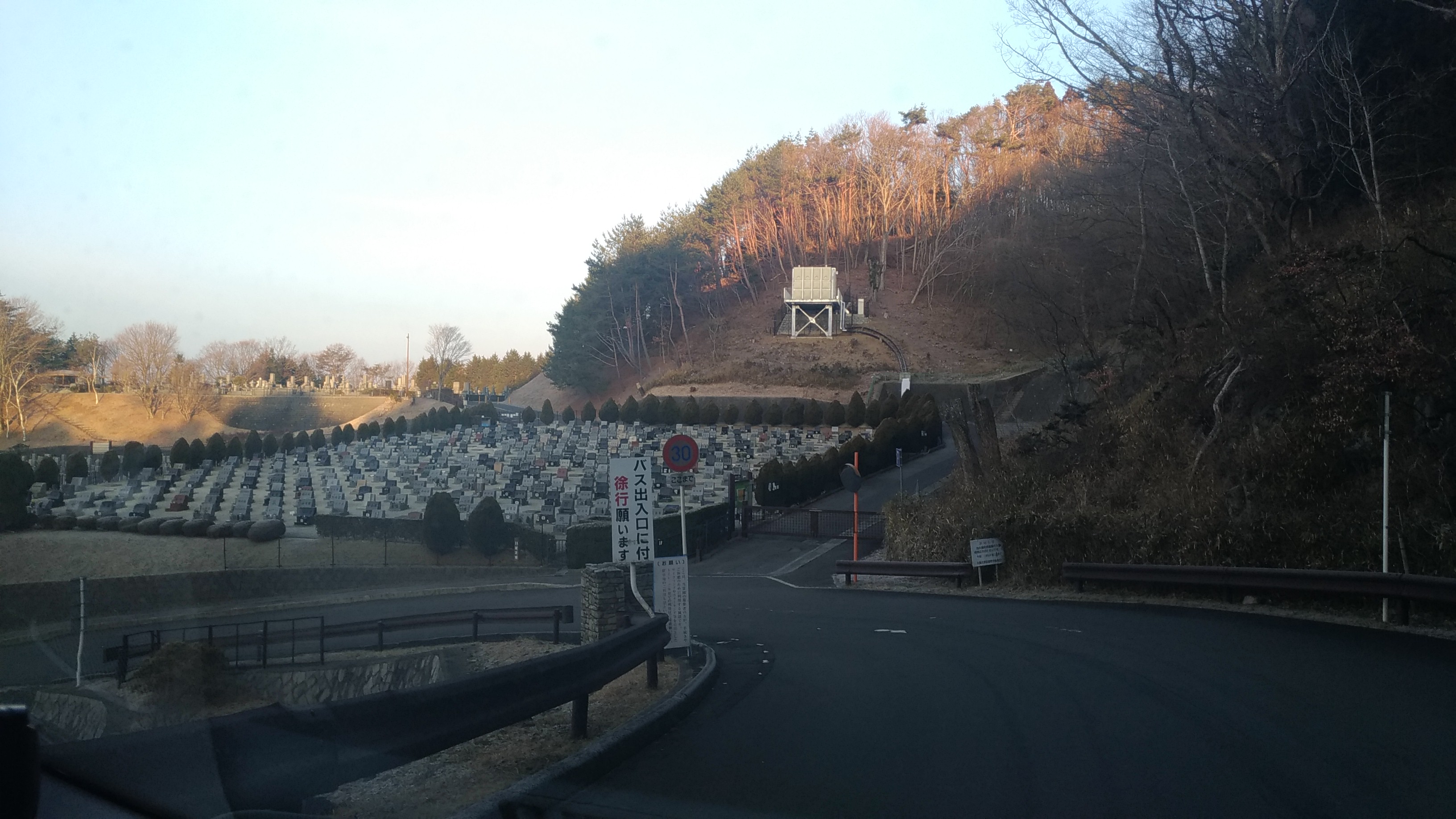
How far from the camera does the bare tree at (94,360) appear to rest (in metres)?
18.2

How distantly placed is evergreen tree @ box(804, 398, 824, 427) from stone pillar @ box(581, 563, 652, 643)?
1482 inches

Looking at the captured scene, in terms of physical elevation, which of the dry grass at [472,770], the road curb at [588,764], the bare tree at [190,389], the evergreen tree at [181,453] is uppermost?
the bare tree at [190,389]

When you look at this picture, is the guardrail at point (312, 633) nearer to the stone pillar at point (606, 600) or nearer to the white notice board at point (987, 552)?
the stone pillar at point (606, 600)

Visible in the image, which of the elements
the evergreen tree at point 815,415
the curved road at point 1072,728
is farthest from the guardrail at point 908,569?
the evergreen tree at point 815,415

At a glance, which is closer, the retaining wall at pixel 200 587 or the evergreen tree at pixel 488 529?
the retaining wall at pixel 200 587

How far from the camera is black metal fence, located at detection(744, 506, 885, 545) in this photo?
1097 inches

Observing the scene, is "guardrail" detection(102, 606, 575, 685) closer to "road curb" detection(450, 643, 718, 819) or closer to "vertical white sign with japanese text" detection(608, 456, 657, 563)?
"vertical white sign with japanese text" detection(608, 456, 657, 563)

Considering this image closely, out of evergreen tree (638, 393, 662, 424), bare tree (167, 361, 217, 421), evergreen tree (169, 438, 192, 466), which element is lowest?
evergreen tree (169, 438, 192, 466)

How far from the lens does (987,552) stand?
1758cm

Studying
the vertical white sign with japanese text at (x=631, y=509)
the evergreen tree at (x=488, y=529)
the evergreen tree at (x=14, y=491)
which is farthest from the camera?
the evergreen tree at (x=488, y=529)

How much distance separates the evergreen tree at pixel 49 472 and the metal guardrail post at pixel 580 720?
19.5m

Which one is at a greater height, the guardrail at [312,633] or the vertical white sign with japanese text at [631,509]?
the vertical white sign with japanese text at [631,509]

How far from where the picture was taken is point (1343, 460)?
44.3 feet

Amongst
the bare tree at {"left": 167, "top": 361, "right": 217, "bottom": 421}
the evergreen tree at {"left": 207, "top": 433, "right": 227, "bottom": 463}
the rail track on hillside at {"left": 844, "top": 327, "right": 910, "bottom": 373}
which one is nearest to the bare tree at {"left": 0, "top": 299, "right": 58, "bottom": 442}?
the bare tree at {"left": 167, "top": 361, "right": 217, "bottom": 421}
